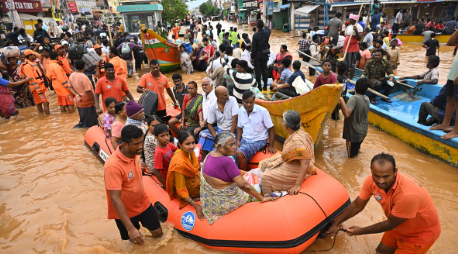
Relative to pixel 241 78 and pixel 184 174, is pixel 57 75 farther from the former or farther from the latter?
pixel 184 174

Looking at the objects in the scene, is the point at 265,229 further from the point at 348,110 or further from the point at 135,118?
the point at 348,110

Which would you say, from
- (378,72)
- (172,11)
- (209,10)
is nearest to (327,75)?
(378,72)

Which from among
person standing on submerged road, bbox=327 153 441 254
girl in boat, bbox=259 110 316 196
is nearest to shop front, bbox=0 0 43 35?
Answer: girl in boat, bbox=259 110 316 196

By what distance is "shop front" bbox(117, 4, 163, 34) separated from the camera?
22.8 m

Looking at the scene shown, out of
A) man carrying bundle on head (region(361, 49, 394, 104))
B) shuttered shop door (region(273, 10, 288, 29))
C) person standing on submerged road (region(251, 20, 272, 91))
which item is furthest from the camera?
shuttered shop door (region(273, 10, 288, 29))

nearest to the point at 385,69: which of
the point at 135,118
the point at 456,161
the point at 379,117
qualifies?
the point at 379,117

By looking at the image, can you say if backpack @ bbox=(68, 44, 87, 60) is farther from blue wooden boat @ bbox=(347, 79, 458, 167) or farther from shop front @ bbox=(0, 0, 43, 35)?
shop front @ bbox=(0, 0, 43, 35)

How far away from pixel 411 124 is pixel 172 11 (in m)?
33.5

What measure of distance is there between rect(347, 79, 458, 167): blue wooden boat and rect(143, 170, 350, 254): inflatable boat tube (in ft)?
8.23

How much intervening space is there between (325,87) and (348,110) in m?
0.71

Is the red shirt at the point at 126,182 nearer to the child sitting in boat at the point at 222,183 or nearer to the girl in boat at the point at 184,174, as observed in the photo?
the girl in boat at the point at 184,174

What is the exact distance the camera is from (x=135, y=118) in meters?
3.83

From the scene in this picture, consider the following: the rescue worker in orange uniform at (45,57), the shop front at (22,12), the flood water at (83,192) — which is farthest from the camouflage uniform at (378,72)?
the shop front at (22,12)

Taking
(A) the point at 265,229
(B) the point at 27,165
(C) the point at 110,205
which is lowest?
(B) the point at 27,165
